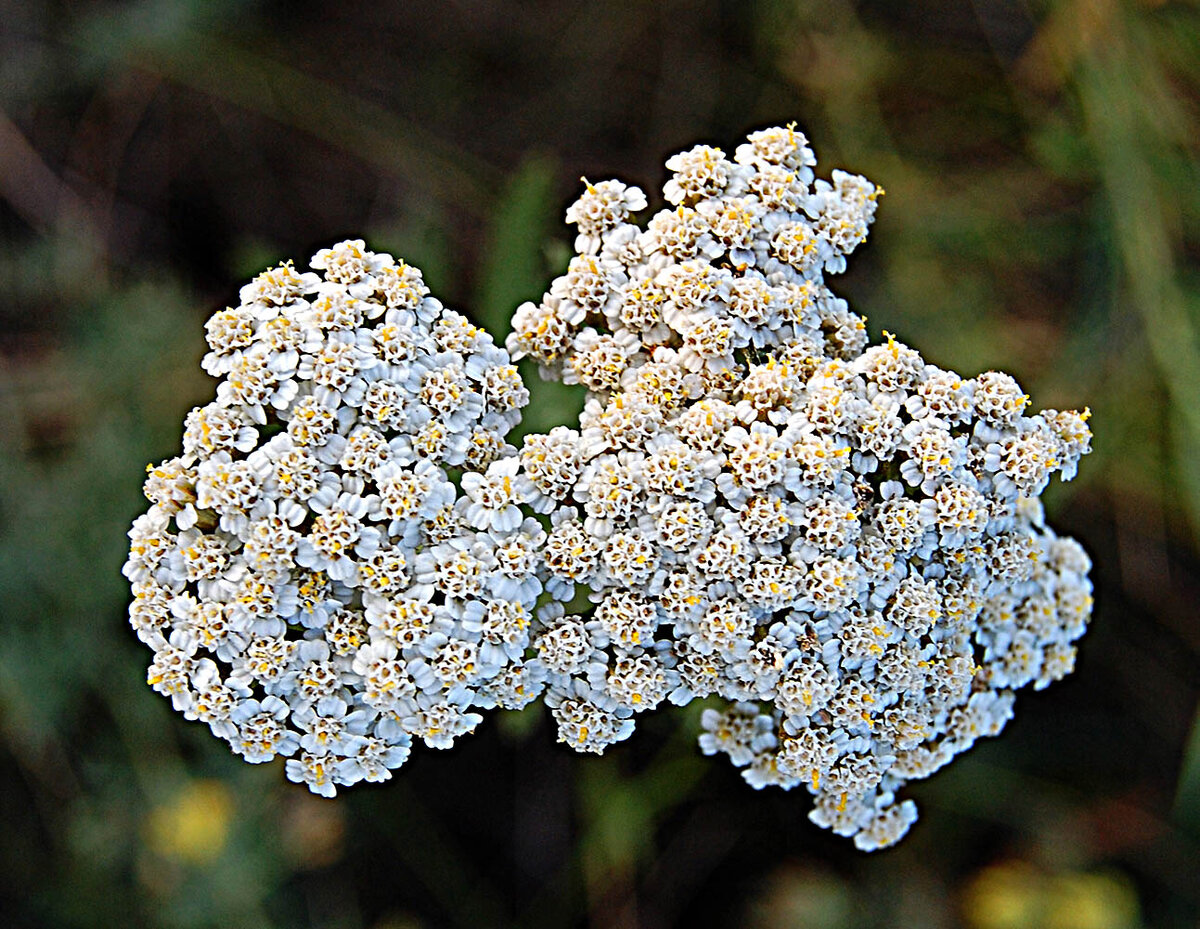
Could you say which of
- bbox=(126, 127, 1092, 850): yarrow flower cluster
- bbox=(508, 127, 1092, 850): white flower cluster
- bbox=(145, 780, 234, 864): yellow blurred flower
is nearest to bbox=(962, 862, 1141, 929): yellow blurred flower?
bbox=(508, 127, 1092, 850): white flower cluster

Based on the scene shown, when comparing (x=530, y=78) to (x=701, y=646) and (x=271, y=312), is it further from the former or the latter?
(x=701, y=646)

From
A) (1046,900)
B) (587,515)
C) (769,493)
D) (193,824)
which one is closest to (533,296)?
(587,515)

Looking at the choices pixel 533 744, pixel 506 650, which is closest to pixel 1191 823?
pixel 533 744

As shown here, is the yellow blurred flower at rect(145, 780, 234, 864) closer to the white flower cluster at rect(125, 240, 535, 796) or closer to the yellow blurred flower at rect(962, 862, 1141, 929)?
the white flower cluster at rect(125, 240, 535, 796)

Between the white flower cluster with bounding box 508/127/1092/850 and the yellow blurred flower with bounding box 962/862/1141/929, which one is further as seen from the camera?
the yellow blurred flower with bounding box 962/862/1141/929

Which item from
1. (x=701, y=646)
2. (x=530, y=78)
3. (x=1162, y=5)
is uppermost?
(x=1162, y=5)
